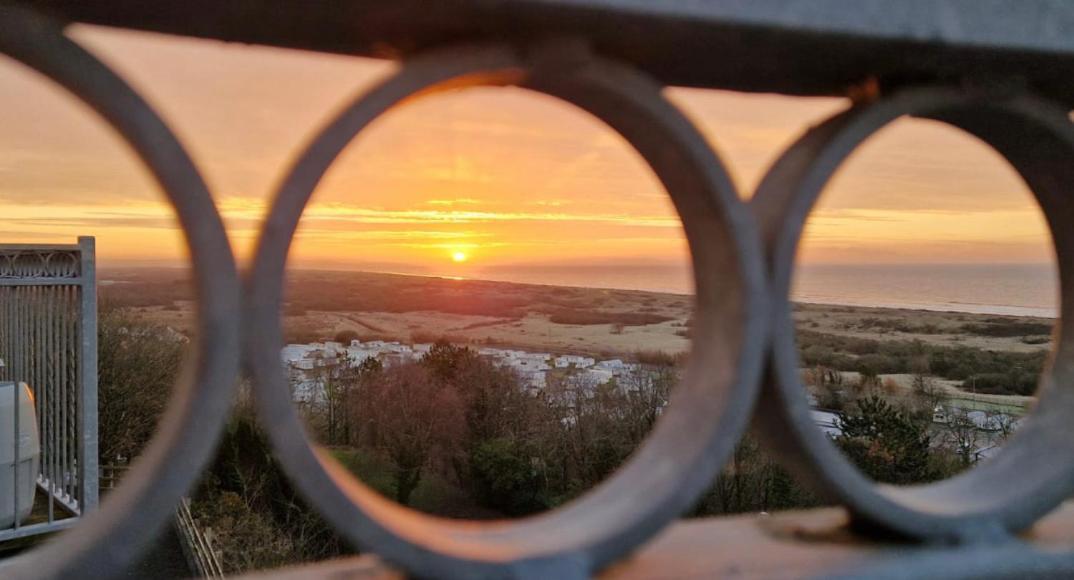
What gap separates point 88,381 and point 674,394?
674cm

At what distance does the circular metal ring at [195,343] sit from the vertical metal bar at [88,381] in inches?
228

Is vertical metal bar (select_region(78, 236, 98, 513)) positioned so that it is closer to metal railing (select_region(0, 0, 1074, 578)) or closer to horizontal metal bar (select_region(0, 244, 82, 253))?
horizontal metal bar (select_region(0, 244, 82, 253))

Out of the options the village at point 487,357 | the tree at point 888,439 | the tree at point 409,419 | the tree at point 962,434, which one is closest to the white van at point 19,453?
the village at point 487,357

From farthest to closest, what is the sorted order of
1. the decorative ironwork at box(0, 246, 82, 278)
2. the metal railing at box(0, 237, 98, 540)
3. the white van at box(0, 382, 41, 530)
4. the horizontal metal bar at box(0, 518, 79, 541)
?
the horizontal metal bar at box(0, 518, 79, 541), the metal railing at box(0, 237, 98, 540), the decorative ironwork at box(0, 246, 82, 278), the white van at box(0, 382, 41, 530)

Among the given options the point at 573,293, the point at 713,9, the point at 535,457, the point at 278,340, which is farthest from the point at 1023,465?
the point at 535,457

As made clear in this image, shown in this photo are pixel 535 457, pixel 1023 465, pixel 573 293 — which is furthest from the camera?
pixel 535 457

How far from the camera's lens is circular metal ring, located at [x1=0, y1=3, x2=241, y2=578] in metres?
0.63

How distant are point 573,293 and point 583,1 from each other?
26.6ft

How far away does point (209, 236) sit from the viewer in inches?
25.5

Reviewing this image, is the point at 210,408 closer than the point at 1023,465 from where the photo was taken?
Yes

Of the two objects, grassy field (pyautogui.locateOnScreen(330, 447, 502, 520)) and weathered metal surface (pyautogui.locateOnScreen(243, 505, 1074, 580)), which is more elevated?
weathered metal surface (pyautogui.locateOnScreen(243, 505, 1074, 580))

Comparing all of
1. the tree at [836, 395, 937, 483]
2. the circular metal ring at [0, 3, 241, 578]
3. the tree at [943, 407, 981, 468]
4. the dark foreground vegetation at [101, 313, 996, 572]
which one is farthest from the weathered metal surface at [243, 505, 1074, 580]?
the dark foreground vegetation at [101, 313, 996, 572]

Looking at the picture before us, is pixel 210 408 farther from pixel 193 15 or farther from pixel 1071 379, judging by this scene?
pixel 1071 379

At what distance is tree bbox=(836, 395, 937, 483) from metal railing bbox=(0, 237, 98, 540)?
803cm
